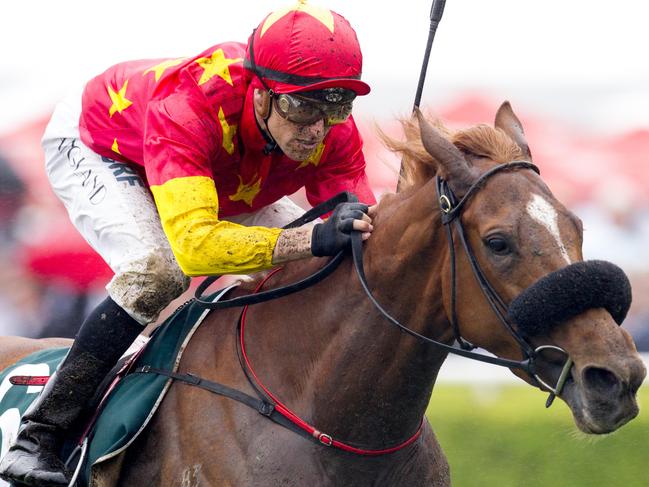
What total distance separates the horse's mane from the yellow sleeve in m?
0.45

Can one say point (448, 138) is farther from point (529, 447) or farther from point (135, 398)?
point (529, 447)

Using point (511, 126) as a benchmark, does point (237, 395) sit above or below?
below

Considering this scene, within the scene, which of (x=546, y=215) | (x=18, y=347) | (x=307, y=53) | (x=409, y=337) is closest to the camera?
(x=546, y=215)

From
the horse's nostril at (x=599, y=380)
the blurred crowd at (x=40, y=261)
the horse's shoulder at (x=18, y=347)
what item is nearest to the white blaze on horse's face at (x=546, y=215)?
the horse's nostril at (x=599, y=380)

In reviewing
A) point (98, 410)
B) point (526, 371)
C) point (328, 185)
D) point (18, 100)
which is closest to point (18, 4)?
point (18, 100)

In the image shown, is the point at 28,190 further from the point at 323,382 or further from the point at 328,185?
the point at 323,382

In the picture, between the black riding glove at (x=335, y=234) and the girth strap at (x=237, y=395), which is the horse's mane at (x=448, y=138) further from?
the girth strap at (x=237, y=395)

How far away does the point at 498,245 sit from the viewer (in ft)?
8.72

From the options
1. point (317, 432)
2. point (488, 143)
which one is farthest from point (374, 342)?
point (488, 143)

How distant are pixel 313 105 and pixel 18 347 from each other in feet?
6.50

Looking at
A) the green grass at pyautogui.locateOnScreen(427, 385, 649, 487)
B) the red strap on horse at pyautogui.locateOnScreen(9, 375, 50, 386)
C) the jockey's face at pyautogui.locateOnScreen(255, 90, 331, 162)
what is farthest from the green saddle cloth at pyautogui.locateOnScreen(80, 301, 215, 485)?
the green grass at pyautogui.locateOnScreen(427, 385, 649, 487)

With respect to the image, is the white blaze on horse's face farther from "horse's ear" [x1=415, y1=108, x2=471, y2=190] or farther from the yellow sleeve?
the yellow sleeve

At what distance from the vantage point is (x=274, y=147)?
3.50 metres

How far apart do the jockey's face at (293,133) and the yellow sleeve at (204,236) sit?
0.34 meters
